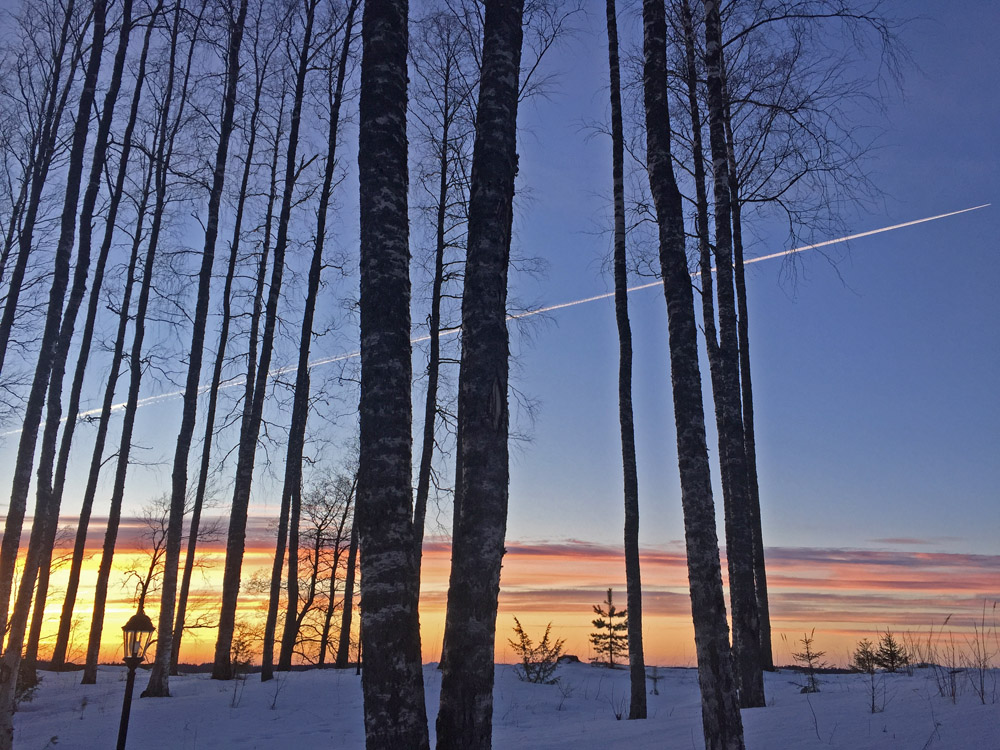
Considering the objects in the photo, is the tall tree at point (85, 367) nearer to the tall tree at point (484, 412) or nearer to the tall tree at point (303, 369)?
the tall tree at point (303, 369)

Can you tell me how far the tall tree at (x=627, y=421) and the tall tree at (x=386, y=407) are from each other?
6595 millimetres

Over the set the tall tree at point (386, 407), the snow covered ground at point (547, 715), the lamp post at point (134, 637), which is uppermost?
the tall tree at point (386, 407)

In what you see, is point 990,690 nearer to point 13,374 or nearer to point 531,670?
point 531,670

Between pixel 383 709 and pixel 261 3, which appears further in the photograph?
pixel 261 3

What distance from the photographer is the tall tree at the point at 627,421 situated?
10383 mm

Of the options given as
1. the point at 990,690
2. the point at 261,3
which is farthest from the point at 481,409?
the point at 261,3

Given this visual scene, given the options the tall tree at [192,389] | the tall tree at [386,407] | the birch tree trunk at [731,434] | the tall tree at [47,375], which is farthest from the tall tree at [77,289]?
the birch tree trunk at [731,434]

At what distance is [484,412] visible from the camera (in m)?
4.94

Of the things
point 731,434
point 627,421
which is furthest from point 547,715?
point 731,434

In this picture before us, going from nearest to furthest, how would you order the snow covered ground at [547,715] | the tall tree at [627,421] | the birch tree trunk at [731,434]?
the snow covered ground at [547,715]
the birch tree trunk at [731,434]
the tall tree at [627,421]

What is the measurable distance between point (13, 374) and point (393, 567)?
52.4 feet

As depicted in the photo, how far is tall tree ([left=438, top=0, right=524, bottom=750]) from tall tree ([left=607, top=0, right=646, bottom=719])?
20.4 ft

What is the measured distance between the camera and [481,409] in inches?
195

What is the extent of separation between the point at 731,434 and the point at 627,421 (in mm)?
2772
